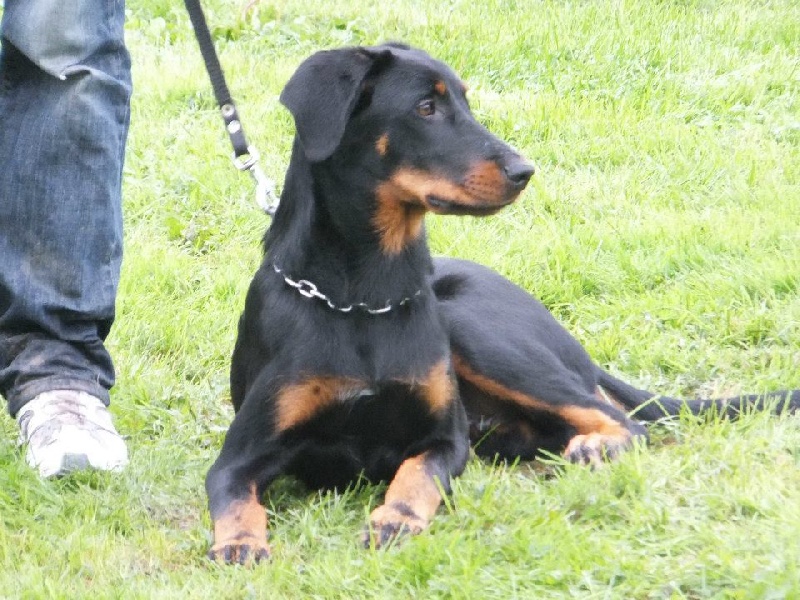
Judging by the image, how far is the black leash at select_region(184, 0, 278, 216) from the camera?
375cm

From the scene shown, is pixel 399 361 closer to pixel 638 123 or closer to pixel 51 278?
pixel 51 278

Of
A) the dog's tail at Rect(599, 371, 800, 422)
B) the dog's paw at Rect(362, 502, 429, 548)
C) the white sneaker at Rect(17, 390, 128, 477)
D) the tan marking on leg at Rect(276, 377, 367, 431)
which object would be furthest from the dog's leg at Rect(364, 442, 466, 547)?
the white sneaker at Rect(17, 390, 128, 477)

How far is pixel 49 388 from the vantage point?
3.83m

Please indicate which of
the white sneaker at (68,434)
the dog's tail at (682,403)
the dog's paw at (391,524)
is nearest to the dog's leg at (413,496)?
the dog's paw at (391,524)

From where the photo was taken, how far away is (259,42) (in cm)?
757

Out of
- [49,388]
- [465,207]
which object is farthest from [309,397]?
[49,388]

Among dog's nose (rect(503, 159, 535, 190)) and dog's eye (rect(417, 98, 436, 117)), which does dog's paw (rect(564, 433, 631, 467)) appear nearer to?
dog's nose (rect(503, 159, 535, 190))

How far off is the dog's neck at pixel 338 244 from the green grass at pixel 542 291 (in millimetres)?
562

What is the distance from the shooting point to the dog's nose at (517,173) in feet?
10.9

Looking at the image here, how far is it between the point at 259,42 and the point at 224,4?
890 millimetres

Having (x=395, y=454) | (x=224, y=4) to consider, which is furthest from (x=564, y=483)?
(x=224, y=4)

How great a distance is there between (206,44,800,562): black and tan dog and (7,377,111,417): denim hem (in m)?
0.50

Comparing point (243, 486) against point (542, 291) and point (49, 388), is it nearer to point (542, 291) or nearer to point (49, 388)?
point (49, 388)

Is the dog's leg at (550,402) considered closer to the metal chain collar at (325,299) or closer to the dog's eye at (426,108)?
the metal chain collar at (325,299)
